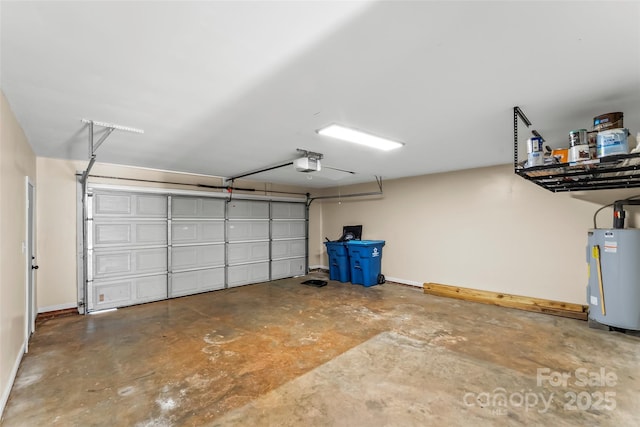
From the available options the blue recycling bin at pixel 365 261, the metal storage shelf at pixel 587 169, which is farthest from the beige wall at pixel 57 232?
the metal storage shelf at pixel 587 169

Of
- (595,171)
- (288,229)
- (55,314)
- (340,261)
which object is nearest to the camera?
(595,171)

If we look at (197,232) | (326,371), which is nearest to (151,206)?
(197,232)

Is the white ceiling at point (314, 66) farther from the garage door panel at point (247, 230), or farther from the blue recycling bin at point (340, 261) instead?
the blue recycling bin at point (340, 261)

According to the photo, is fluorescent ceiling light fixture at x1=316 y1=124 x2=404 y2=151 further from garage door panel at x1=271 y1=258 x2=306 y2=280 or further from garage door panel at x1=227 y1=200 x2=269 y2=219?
garage door panel at x1=271 y1=258 x2=306 y2=280

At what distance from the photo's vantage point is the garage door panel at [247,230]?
6.06m

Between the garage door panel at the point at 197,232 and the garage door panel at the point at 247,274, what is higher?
the garage door panel at the point at 197,232

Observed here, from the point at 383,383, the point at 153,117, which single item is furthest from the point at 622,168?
the point at 153,117

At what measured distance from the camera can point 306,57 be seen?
5.26 ft

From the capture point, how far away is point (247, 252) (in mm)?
6316

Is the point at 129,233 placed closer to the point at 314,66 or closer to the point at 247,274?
the point at 247,274

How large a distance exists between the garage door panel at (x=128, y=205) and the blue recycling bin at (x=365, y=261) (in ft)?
12.7

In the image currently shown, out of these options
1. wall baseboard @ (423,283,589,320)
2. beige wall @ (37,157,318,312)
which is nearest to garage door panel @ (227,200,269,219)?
beige wall @ (37,157,318,312)

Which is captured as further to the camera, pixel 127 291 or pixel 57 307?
pixel 127 291

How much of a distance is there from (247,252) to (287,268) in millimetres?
1222
